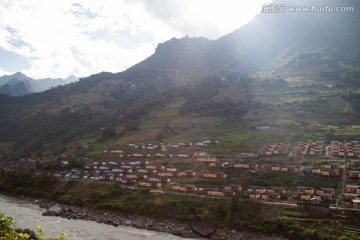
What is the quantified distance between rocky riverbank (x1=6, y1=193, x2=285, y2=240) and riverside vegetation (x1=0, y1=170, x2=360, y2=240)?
1.26 meters

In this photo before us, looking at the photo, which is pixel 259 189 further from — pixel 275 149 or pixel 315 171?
pixel 275 149

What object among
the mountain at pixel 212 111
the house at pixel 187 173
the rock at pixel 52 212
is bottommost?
the rock at pixel 52 212

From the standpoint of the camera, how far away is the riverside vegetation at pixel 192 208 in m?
60.8

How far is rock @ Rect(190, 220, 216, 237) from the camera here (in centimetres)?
6508

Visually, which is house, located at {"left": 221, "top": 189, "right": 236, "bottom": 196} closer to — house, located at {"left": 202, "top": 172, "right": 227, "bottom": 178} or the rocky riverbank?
house, located at {"left": 202, "top": 172, "right": 227, "bottom": 178}

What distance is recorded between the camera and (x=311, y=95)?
5733 inches

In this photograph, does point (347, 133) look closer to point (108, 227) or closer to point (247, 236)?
point (247, 236)

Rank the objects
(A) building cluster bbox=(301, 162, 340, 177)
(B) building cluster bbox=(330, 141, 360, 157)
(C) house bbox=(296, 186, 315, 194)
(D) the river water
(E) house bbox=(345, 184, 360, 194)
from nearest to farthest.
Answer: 1. (D) the river water
2. (E) house bbox=(345, 184, 360, 194)
3. (C) house bbox=(296, 186, 315, 194)
4. (A) building cluster bbox=(301, 162, 340, 177)
5. (B) building cluster bbox=(330, 141, 360, 157)

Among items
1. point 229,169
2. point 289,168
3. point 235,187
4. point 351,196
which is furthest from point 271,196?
point 229,169

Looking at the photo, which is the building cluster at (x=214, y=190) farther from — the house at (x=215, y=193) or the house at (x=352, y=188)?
the house at (x=352, y=188)

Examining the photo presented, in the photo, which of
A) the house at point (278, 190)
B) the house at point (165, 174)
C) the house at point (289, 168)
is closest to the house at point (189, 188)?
the house at point (165, 174)

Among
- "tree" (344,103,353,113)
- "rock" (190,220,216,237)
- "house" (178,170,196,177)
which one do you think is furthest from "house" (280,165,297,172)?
"tree" (344,103,353,113)

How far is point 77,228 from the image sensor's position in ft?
220

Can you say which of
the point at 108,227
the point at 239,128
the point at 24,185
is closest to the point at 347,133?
the point at 239,128
